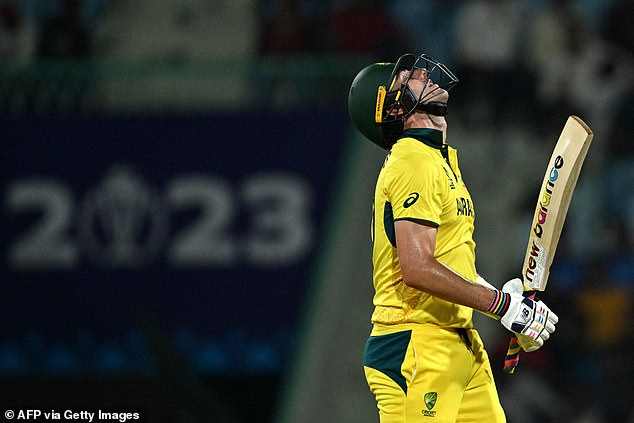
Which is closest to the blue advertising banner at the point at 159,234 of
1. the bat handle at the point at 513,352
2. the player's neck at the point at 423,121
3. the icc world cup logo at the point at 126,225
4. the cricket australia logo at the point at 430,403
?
the icc world cup logo at the point at 126,225

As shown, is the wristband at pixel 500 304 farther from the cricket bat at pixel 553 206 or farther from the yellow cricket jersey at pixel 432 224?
the cricket bat at pixel 553 206

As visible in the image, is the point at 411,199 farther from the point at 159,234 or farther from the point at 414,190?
the point at 159,234

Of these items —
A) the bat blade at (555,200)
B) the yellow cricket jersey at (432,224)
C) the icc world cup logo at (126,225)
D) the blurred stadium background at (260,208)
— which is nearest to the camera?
the yellow cricket jersey at (432,224)

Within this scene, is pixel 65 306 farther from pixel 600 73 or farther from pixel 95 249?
pixel 600 73

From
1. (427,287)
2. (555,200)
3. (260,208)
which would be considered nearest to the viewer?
(427,287)

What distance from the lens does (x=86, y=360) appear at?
8.95 m

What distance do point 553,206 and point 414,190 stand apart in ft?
2.60

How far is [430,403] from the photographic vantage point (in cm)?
444

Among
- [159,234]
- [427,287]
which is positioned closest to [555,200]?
[427,287]

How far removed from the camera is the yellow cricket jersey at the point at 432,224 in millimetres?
4445

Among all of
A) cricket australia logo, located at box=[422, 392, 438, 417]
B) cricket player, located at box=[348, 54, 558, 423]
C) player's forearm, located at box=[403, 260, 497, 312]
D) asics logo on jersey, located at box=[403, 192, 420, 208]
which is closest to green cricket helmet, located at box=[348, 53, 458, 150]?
cricket player, located at box=[348, 54, 558, 423]

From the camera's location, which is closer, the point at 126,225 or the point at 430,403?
the point at 430,403

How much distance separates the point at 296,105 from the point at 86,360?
2359mm

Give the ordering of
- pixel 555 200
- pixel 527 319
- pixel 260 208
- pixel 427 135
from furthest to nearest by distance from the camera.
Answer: pixel 260 208 → pixel 555 200 → pixel 427 135 → pixel 527 319
